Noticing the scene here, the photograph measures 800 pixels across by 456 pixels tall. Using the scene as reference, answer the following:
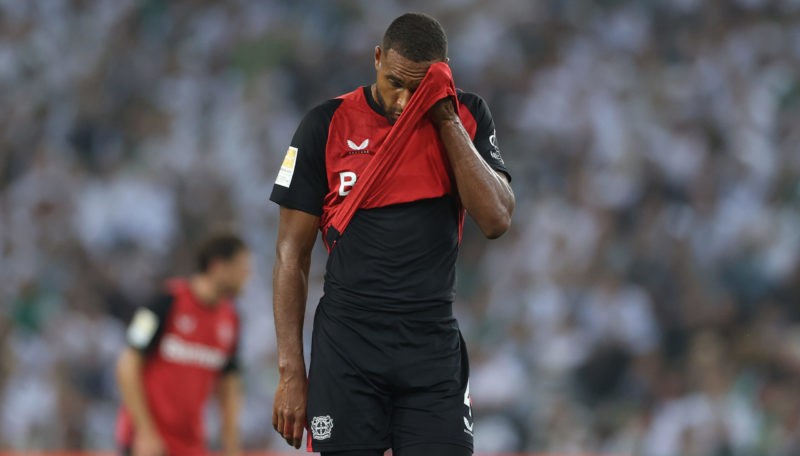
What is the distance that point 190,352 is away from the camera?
5977 mm

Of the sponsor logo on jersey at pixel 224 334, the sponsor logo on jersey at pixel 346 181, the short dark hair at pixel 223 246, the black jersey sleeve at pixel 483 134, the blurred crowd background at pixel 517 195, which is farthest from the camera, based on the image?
the blurred crowd background at pixel 517 195

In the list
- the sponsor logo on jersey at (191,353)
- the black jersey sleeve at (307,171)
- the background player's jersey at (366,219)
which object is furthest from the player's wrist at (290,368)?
the sponsor logo on jersey at (191,353)

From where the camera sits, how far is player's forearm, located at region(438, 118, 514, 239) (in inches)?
118

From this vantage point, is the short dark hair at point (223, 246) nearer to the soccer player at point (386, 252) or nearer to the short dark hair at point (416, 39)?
the soccer player at point (386, 252)

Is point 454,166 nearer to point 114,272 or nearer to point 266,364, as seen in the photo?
point 266,364

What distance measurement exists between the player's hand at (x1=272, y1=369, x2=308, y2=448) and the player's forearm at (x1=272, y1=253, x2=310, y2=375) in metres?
0.03

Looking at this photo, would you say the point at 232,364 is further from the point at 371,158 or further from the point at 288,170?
the point at 371,158

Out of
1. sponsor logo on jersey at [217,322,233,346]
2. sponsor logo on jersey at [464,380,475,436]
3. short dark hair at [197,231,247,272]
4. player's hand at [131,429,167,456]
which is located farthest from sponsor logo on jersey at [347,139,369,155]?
sponsor logo on jersey at [217,322,233,346]

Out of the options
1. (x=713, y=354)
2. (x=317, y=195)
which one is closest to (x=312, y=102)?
(x=713, y=354)

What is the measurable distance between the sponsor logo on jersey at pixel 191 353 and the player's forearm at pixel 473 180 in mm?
3262

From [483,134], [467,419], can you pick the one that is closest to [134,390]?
[467,419]

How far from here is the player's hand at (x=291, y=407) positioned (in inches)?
121

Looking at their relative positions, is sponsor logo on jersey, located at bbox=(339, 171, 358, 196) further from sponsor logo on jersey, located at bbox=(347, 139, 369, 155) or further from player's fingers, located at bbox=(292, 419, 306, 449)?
player's fingers, located at bbox=(292, 419, 306, 449)

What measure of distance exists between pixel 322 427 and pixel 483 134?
0.99 meters
